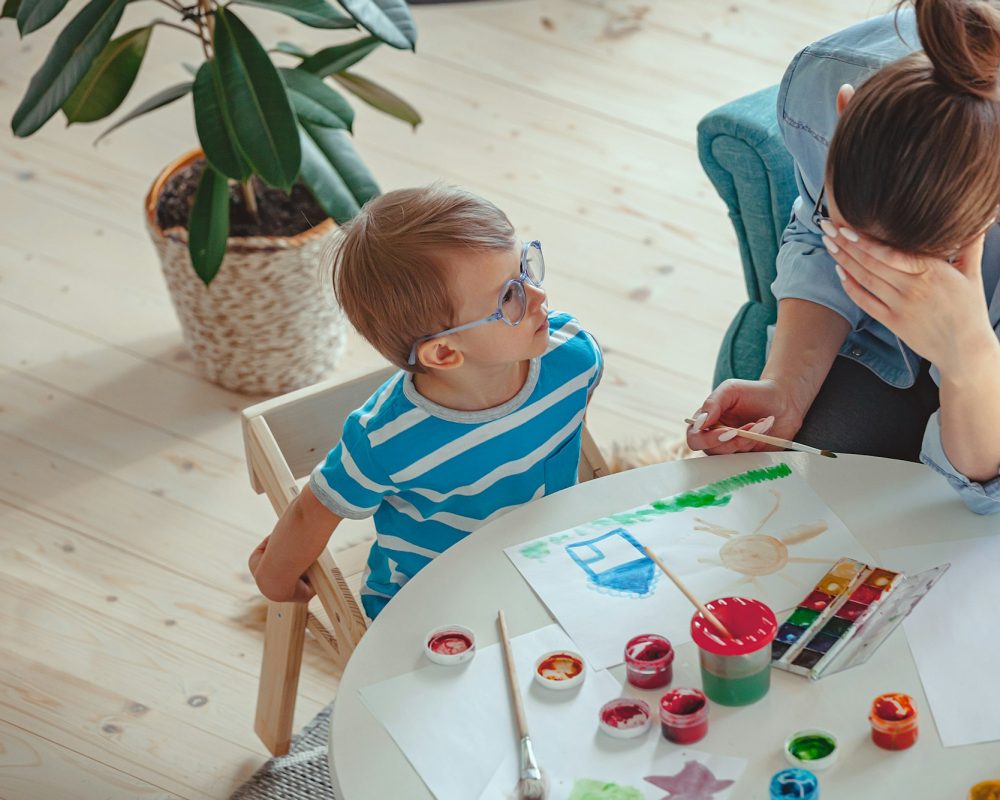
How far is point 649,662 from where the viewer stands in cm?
96

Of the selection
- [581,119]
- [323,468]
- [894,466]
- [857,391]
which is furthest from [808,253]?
[581,119]

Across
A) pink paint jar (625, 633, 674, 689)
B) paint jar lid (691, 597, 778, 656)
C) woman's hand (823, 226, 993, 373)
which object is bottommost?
pink paint jar (625, 633, 674, 689)

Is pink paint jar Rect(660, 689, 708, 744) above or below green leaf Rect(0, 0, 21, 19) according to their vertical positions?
below

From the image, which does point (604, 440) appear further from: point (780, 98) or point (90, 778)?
point (90, 778)

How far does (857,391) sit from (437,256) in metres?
0.55

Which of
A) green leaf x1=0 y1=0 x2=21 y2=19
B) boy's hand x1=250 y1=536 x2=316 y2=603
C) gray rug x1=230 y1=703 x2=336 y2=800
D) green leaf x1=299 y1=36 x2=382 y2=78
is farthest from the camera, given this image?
green leaf x1=299 y1=36 x2=382 y2=78

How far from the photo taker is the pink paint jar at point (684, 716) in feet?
2.97

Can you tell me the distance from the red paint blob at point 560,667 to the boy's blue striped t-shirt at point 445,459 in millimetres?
231

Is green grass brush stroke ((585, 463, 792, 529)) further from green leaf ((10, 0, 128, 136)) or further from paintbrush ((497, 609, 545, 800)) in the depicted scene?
green leaf ((10, 0, 128, 136))

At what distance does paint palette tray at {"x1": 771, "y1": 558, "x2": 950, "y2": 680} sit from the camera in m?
0.97

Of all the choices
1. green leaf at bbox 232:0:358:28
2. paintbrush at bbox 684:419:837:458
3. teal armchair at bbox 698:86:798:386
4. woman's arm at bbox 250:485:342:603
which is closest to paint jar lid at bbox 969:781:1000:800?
paintbrush at bbox 684:419:837:458

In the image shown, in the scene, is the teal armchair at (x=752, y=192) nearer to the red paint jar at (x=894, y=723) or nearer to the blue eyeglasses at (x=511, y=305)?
the blue eyeglasses at (x=511, y=305)

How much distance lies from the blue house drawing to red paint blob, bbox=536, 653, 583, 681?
3.5 inches

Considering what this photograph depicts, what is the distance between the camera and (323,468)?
122cm
